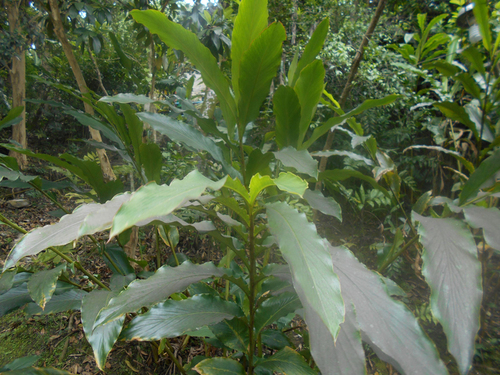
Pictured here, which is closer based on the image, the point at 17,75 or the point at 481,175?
the point at 481,175

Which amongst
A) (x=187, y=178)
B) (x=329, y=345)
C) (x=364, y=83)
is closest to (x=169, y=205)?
(x=187, y=178)

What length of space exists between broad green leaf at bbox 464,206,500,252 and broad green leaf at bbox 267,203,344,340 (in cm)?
29

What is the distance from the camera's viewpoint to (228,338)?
1.97 ft

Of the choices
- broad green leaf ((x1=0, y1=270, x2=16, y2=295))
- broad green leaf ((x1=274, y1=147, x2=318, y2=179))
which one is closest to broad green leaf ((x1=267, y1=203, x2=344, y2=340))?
broad green leaf ((x1=274, y1=147, x2=318, y2=179))

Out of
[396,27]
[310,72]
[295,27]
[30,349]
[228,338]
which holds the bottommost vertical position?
[30,349]

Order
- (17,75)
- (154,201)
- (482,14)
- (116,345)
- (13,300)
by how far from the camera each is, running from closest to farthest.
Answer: (154,201) < (13,300) < (482,14) < (116,345) < (17,75)

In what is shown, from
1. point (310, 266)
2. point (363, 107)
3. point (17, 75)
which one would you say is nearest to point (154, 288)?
Result: point (310, 266)

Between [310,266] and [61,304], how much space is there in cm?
73

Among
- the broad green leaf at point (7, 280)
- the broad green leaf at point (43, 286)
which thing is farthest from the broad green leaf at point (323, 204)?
the broad green leaf at point (7, 280)

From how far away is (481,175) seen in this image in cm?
55

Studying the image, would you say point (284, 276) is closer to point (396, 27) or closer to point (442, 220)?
point (442, 220)

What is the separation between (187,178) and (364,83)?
6.97ft

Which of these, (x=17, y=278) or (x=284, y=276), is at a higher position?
(x=284, y=276)

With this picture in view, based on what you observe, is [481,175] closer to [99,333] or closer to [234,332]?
[234,332]
